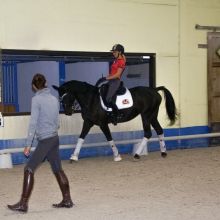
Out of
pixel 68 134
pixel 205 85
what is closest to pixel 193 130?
pixel 205 85

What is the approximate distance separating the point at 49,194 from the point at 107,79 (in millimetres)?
3617

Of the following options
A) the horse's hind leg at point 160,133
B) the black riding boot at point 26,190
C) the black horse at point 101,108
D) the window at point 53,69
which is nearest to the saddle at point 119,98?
the black horse at point 101,108

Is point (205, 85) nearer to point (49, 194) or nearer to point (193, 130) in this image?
point (193, 130)

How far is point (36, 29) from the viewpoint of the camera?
36.7 feet

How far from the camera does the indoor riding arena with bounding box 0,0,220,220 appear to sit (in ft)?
29.1

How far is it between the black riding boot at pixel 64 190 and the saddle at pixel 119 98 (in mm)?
4398

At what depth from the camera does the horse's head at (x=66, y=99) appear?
36.1 feet

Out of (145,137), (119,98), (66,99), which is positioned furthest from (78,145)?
(145,137)

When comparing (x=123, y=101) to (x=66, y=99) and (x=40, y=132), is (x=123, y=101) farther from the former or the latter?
(x=40, y=132)

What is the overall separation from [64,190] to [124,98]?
186 inches

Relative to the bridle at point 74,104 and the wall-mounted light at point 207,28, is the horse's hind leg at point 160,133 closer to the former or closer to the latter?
the bridle at point 74,104

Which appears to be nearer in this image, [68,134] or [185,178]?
[185,178]

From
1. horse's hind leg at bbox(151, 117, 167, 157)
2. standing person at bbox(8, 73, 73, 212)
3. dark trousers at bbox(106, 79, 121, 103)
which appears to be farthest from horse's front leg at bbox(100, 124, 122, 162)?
standing person at bbox(8, 73, 73, 212)

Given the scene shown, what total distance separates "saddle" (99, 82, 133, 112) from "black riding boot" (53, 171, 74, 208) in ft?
14.4
